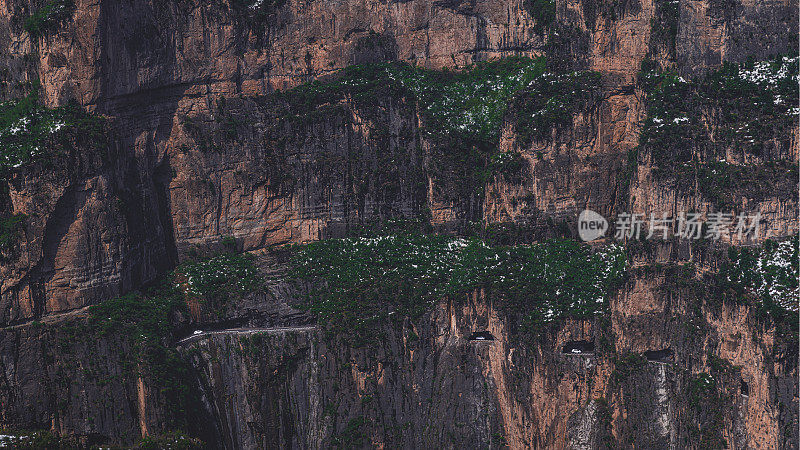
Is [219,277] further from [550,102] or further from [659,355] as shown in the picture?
[659,355]

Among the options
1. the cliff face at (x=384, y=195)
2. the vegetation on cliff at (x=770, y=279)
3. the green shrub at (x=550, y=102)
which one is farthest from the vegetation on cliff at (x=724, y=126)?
the green shrub at (x=550, y=102)

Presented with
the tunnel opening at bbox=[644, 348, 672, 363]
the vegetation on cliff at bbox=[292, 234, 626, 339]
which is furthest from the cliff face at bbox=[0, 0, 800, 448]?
the vegetation on cliff at bbox=[292, 234, 626, 339]

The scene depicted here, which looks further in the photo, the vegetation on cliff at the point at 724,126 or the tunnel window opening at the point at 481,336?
the tunnel window opening at the point at 481,336

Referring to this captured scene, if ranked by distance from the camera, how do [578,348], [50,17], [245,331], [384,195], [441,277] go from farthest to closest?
1. [384,195]
2. [441,277]
3. [578,348]
4. [245,331]
5. [50,17]

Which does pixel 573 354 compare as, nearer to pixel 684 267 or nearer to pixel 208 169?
pixel 684 267

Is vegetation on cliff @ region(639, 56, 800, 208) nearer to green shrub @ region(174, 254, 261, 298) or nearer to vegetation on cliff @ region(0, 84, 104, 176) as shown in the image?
green shrub @ region(174, 254, 261, 298)

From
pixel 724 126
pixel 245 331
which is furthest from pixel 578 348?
pixel 245 331

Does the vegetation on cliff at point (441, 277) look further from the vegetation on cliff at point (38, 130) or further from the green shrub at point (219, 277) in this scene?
the vegetation on cliff at point (38, 130)

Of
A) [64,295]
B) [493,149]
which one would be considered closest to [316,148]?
[493,149]
